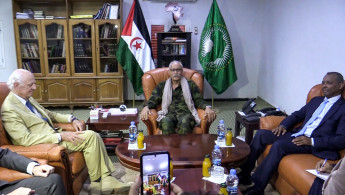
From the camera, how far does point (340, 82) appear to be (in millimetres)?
2570

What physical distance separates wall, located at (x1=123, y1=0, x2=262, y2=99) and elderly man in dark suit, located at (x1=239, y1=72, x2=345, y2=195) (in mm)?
3218

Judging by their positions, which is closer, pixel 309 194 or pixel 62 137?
pixel 309 194

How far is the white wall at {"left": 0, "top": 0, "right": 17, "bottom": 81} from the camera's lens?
533cm

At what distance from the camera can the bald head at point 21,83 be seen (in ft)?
8.23

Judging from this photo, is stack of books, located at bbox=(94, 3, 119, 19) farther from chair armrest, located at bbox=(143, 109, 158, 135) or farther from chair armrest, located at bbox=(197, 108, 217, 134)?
chair armrest, located at bbox=(197, 108, 217, 134)

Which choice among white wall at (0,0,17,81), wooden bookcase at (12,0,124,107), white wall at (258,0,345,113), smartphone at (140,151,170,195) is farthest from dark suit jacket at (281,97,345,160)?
white wall at (0,0,17,81)

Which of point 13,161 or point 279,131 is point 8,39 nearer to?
point 13,161

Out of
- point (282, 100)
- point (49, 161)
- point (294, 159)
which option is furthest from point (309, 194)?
point (282, 100)

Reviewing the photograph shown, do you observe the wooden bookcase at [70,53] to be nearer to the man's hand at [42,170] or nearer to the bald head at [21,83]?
the bald head at [21,83]

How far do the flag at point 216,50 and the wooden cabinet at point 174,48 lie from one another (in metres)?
0.24

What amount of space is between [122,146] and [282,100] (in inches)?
134

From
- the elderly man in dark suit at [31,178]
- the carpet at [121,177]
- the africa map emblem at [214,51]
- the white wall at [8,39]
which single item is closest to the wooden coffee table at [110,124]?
the carpet at [121,177]

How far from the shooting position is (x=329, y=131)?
2.57 metres

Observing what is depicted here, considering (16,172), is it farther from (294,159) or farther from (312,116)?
(312,116)
